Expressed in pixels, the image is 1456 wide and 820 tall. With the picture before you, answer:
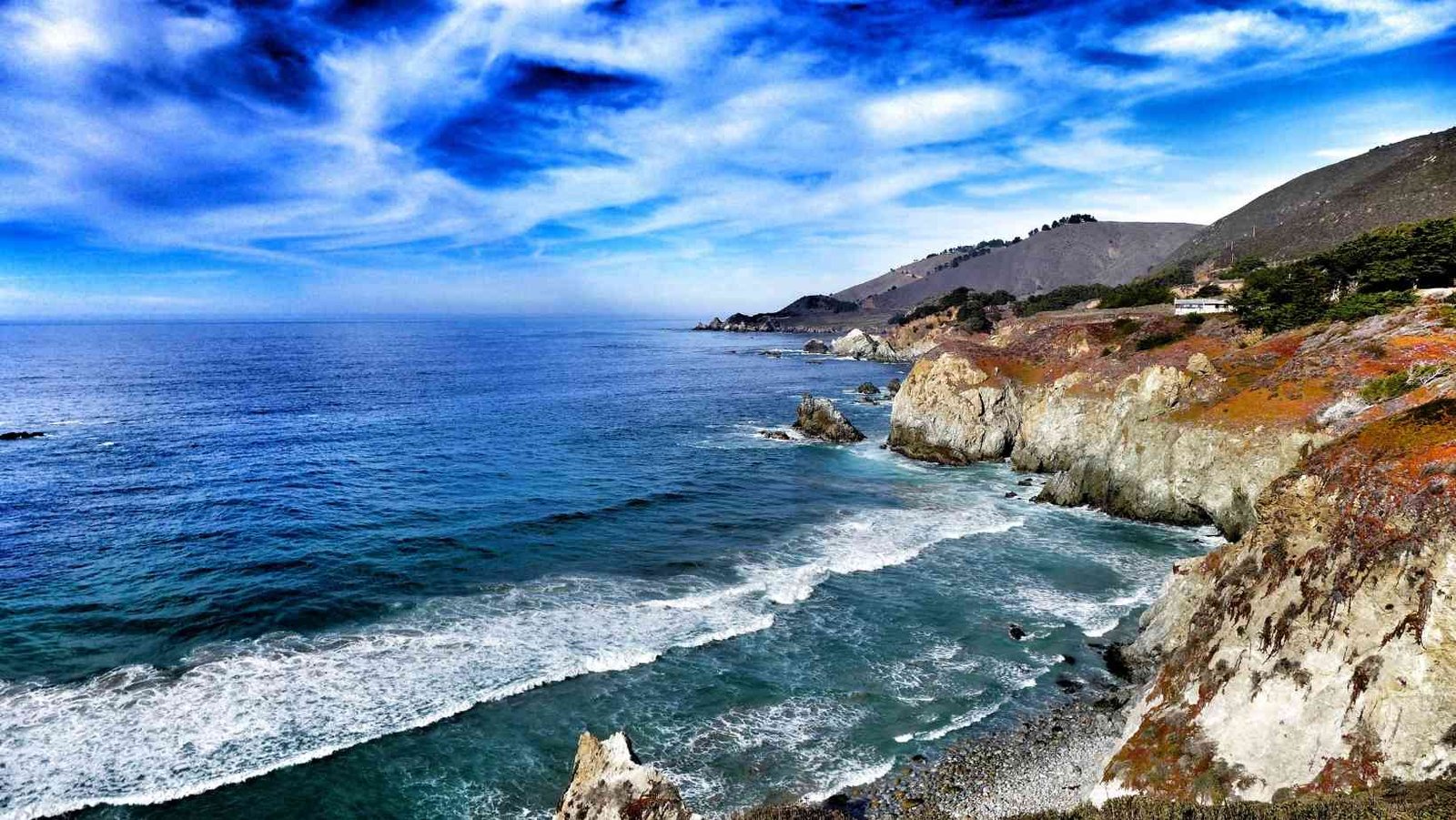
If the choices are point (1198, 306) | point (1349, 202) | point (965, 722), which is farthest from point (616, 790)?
point (1349, 202)

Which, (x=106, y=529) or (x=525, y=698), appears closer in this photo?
(x=525, y=698)

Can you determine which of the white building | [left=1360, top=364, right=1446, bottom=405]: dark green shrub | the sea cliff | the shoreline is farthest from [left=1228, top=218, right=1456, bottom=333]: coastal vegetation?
the shoreline

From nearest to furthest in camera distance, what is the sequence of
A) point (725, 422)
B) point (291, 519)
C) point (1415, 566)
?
1. point (1415, 566)
2. point (291, 519)
3. point (725, 422)

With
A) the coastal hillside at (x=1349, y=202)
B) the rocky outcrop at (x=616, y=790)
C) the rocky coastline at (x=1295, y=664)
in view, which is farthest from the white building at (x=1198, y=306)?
the rocky outcrop at (x=616, y=790)

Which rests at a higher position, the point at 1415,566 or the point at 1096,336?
the point at 1096,336

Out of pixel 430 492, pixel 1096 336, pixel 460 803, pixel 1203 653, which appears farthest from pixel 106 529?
pixel 1096 336

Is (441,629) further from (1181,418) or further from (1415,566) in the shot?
(1181,418)

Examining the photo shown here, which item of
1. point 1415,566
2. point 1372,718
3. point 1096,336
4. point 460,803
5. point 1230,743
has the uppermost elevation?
point 1096,336

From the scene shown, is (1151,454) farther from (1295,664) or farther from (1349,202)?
(1349,202)
